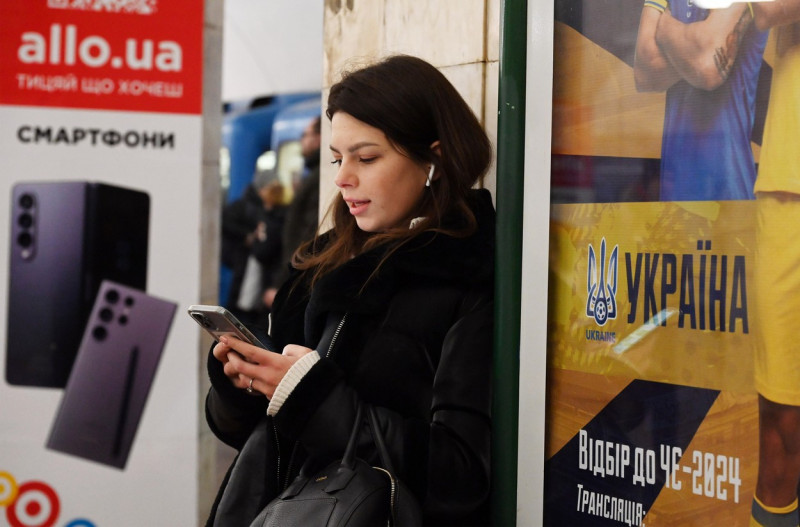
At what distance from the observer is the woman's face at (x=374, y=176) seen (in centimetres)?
204

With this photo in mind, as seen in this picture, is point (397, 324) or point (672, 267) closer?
point (672, 267)

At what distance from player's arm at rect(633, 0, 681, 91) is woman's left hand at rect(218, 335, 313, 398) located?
0.78m

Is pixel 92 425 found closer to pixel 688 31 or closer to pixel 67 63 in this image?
pixel 67 63

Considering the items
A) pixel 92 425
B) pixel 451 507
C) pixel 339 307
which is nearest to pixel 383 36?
pixel 339 307

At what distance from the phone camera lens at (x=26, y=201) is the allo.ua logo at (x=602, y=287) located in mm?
2369

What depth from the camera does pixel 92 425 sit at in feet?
11.8

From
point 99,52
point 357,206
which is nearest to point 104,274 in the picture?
point 99,52

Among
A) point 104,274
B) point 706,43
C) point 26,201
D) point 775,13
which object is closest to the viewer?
point 775,13

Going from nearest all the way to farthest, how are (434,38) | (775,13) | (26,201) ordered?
1. (775,13)
2. (434,38)
3. (26,201)

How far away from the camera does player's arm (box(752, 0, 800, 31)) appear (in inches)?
57.4

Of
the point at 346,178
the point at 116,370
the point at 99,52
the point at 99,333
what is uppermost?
the point at 99,52

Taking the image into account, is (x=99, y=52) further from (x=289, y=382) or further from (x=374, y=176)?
(x=289, y=382)

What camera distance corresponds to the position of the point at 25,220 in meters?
3.54

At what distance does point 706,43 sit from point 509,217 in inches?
19.0
